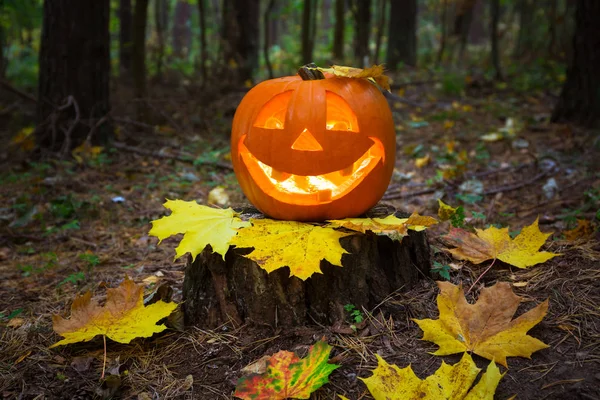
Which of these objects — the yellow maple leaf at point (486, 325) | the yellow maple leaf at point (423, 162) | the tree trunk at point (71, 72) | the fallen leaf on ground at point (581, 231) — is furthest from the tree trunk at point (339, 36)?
the yellow maple leaf at point (486, 325)

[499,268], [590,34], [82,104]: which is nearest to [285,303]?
[499,268]

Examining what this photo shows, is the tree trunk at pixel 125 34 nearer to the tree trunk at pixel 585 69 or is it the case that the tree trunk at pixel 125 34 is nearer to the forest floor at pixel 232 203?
the forest floor at pixel 232 203

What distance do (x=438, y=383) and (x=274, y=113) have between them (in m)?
1.44

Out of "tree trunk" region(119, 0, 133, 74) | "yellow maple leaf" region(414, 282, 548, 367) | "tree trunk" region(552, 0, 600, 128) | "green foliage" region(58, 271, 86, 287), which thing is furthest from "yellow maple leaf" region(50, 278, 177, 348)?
"tree trunk" region(119, 0, 133, 74)

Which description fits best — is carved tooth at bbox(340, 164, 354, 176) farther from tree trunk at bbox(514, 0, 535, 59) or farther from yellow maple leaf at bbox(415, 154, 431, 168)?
tree trunk at bbox(514, 0, 535, 59)

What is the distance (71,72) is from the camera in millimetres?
5082

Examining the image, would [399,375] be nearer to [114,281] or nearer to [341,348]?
[341,348]

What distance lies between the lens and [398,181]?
485 cm

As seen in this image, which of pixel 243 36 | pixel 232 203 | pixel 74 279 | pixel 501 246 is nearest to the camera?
pixel 501 246

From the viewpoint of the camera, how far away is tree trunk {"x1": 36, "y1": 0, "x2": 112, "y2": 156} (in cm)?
498

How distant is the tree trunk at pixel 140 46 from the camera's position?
621 centimetres

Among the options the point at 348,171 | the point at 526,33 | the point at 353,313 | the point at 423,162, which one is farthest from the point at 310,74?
the point at 526,33

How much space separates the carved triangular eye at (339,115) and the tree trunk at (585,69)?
4.09m

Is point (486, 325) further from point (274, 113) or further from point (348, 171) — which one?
point (274, 113)
